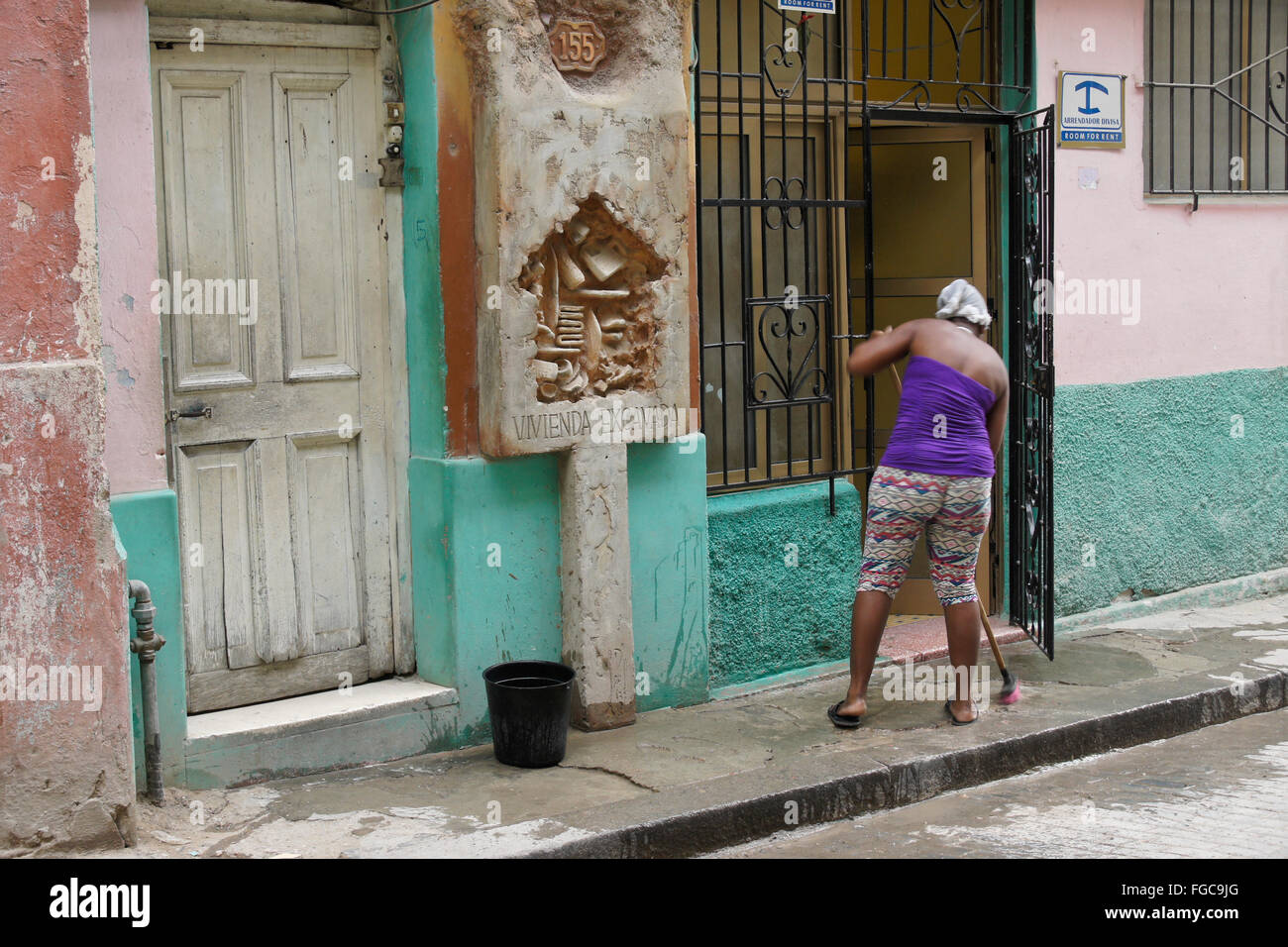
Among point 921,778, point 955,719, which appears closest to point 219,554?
point 921,778

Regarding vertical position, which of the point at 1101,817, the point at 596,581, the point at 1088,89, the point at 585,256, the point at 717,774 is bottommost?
the point at 1101,817

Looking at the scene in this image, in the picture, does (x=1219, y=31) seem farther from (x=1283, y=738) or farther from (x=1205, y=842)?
(x=1205, y=842)

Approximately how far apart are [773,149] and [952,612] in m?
2.39

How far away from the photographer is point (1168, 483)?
835cm

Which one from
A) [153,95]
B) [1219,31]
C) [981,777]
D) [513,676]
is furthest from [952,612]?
[1219,31]

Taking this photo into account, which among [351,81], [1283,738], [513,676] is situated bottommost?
[1283,738]

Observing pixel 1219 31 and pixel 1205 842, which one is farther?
pixel 1219 31

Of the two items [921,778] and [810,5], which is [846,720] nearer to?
[921,778]

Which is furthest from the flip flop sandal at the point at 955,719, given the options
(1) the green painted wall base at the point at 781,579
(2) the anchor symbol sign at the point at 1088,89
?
(2) the anchor symbol sign at the point at 1088,89

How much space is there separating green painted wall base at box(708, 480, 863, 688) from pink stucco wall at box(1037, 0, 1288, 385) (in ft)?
5.68

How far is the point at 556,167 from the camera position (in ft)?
18.8

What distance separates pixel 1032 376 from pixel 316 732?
3867 millimetres

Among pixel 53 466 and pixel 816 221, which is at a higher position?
pixel 816 221

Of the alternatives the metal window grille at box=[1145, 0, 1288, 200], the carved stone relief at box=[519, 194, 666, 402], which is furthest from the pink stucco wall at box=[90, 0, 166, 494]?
the metal window grille at box=[1145, 0, 1288, 200]
